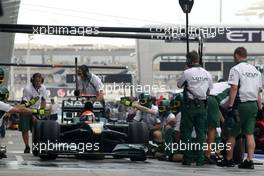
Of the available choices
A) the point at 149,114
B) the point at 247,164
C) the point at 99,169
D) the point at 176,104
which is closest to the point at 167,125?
the point at 176,104

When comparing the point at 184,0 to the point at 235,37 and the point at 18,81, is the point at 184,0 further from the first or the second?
the point at 18,81

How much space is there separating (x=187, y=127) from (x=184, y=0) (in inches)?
148

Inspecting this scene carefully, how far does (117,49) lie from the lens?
112312 millimetres

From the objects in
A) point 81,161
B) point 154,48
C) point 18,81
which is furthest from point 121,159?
point 18,81

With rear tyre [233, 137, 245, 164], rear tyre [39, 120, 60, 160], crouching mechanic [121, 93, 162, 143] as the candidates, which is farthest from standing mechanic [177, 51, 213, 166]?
crouching mechanic [121, 93, 162, 143]

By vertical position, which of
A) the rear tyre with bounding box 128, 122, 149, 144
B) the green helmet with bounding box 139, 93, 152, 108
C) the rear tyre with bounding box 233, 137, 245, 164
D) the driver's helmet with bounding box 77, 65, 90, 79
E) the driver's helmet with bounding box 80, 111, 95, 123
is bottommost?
the rear tyre with bounding box 233, 137, 245, 164

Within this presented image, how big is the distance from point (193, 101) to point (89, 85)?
2983mm

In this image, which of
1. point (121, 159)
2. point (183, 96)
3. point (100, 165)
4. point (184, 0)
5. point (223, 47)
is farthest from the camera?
point (223, 47)

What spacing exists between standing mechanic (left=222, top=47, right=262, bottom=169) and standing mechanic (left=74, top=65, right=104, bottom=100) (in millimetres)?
3191

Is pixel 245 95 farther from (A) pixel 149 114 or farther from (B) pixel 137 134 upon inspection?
(A) pixel 149 114

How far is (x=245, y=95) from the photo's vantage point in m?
11.1

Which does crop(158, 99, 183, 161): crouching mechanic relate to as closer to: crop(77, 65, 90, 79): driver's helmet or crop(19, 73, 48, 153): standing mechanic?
crop(77, 65, 90, 79): driver's helmet

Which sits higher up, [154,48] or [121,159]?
[154,48]

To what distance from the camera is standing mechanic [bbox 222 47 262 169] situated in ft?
36.2
